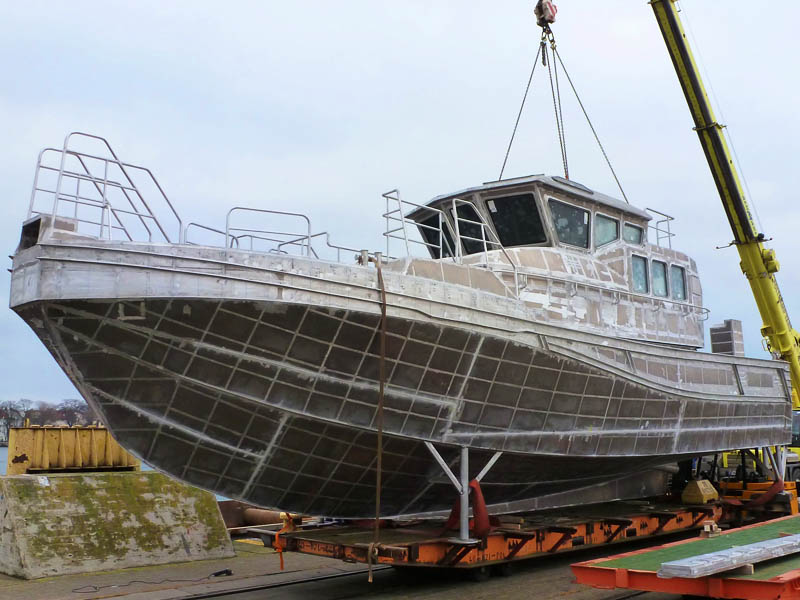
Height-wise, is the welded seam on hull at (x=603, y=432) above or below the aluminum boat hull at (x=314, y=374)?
below

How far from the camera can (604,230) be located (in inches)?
480

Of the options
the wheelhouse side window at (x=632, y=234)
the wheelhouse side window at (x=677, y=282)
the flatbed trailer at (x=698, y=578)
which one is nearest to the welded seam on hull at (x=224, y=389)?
the flatbed trailer at (x=698, y=578)

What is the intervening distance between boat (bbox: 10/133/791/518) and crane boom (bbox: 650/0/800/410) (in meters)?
4.60

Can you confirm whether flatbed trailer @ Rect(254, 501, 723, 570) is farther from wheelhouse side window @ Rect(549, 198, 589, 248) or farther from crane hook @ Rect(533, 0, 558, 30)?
crane hook @ Rect(533, 0, 558, 30)

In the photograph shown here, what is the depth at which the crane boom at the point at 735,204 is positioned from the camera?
49.2 feet

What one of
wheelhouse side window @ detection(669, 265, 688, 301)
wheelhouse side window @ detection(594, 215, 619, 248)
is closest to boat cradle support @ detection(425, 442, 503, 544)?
wheelhouse side window @ detection(594, 215, 619, 248)

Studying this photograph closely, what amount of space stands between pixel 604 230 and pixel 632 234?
0.91 m

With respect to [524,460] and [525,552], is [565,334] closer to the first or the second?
[524,460]

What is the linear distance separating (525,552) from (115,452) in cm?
750

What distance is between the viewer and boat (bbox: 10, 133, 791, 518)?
24.1 feet

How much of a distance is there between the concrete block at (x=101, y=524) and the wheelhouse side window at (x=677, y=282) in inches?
354

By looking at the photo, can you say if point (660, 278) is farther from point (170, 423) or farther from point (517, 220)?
point (170, 423)

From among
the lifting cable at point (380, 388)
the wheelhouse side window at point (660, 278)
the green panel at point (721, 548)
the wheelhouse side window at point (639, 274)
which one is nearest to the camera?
the green panel at point (721, 548)

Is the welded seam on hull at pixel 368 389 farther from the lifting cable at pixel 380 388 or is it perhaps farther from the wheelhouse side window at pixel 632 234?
the wheelhouse side window at pixel 632 234
